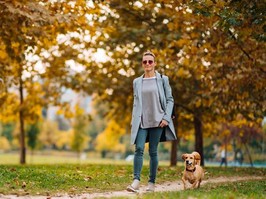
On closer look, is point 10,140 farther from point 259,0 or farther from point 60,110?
point 259,0

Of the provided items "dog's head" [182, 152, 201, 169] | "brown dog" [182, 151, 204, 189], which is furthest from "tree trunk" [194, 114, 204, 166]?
"dog's head" [182, 152, 201, 169]

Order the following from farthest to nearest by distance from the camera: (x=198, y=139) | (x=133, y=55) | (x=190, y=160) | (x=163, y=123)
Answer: (x=198, y=139), (x=133, y=55), (x=190, y=160), (x=163, y=123)

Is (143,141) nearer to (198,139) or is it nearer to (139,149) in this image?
(139,149)

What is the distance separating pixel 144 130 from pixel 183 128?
19.1 metres

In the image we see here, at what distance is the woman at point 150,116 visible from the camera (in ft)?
29.1

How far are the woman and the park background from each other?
226 cm

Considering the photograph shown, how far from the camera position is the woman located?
8.88 m

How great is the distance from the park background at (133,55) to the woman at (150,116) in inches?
89.1

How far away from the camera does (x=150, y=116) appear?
8.91m

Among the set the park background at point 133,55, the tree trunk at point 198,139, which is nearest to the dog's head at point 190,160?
the park background at point 133,55

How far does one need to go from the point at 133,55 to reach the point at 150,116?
555 inches

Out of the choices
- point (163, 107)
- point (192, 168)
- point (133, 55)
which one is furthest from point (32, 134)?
point (163, 107)

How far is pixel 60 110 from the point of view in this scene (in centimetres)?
2698

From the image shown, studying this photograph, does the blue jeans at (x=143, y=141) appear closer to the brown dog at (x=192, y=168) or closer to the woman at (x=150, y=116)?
the woman at (x=150, y=116)
